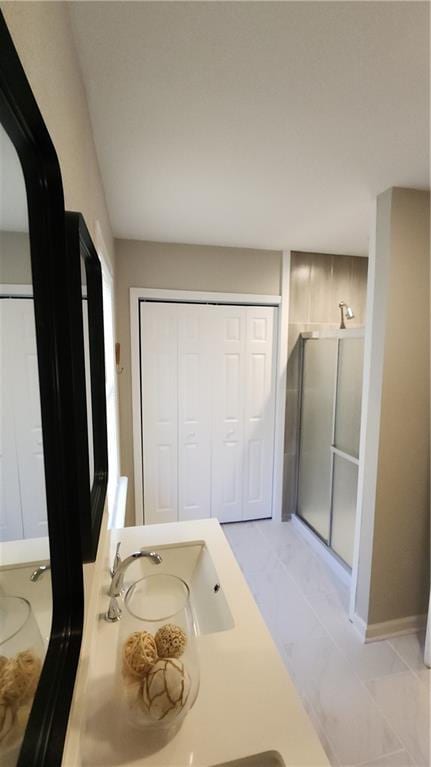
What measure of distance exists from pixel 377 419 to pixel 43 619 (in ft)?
5.25

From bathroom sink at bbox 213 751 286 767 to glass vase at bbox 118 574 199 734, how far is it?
4.7 inches

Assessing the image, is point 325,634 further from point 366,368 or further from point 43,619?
point 43,619

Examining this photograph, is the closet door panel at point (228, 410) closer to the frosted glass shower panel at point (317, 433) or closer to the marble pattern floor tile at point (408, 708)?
the frosted glass shower panel at point (317, 433)

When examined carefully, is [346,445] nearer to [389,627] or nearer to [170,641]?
[389,627]

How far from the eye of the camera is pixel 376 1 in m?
0.74

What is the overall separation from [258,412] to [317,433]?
1.69ft

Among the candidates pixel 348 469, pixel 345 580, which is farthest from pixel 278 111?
pixel 345 580

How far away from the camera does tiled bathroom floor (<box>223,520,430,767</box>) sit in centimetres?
135

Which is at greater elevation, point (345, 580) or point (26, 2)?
point (26, 2)

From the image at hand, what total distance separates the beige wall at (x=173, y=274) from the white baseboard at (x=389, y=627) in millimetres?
1724

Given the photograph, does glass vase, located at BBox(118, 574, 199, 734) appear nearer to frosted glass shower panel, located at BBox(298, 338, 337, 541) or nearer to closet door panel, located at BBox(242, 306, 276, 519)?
frosted glass shower panel, located at BBox(298, 338, 337, 541)

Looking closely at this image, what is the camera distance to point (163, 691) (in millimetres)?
614

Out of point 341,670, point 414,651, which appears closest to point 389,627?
point 414,651

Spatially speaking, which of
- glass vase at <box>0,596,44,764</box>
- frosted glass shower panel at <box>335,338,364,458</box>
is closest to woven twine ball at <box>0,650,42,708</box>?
glass vase at <box>0,596,44,764</box>
